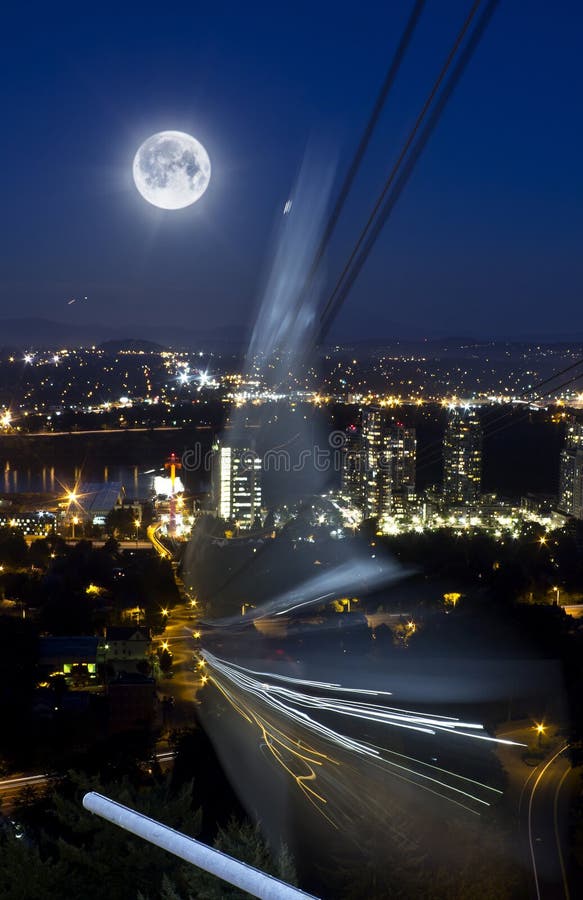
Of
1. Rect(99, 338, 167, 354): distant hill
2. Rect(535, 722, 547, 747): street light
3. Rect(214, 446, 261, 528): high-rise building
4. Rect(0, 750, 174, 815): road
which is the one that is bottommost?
Rect(0, 750, 174, 815): road

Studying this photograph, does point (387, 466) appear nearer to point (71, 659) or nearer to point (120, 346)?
point (71, 659)

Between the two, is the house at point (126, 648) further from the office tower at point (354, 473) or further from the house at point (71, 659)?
the office tower at point (354, 473)

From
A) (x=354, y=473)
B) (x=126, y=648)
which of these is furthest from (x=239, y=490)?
(x=126, y=648)

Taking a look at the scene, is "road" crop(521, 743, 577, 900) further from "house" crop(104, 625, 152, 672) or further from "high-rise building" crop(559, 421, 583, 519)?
"high-rise building" crop(559, 421, 583, 519)

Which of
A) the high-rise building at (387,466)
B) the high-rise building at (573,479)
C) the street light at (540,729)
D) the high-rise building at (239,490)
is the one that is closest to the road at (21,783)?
the street light at (540,729)

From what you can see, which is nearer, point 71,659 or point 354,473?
point 71,659

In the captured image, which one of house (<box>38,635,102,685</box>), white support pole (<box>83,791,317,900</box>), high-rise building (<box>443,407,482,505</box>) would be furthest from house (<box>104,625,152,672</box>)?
high-rise building (<box>443,407,482,505</box>)
